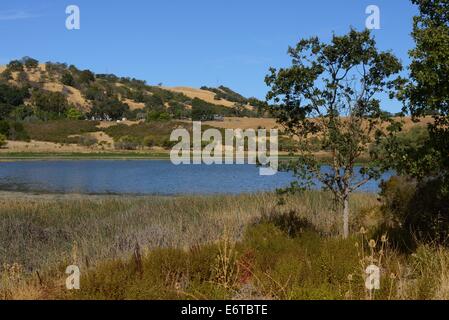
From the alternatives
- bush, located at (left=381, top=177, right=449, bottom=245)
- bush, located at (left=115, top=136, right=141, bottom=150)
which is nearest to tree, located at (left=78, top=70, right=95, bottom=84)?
bush, located at (left=115, top=136, right=141, bottom=150)

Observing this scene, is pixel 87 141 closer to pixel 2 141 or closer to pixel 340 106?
pixel 2 141

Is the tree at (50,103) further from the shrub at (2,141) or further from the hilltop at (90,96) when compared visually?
the shrub at (2,141)

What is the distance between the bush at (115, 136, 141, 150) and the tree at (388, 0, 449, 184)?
Result: 88406 millimetres

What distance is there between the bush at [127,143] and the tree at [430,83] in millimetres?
88406

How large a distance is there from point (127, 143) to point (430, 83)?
90.4 m

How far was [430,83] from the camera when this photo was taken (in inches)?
287

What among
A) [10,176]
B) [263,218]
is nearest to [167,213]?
[263,218]

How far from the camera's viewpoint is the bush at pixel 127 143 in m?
94.7

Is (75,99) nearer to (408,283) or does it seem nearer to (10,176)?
(10,176)

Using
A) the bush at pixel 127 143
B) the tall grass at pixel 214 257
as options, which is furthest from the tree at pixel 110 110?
the tall grass at pixel 214 257

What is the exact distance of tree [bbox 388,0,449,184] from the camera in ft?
24.3

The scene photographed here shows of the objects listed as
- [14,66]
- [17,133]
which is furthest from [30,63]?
[17,133]
